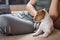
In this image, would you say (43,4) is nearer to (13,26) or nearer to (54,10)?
(54,10)

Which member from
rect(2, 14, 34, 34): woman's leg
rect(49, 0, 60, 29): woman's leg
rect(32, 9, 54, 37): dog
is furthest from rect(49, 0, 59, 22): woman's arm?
rect(2, 14, 34, 34): woman's leg

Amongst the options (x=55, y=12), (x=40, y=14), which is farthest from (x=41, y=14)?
(x=55, y=12)

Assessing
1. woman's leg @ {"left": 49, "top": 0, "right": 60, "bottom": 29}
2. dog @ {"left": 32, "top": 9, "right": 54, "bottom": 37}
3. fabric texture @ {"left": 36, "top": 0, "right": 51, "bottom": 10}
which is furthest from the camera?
fabric texture @ {"left": 36, "top": 0, "right": 51, "bottom": 10}

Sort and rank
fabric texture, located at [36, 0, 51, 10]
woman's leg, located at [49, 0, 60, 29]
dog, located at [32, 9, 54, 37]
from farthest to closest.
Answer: fabric texture, located at [36, 0, 51, 10]
woman's leg, located at [49, 0, 60, 29]
dog, located at [32, 9, 54, 37]

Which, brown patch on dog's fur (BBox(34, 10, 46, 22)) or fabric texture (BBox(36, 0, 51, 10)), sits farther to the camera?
fabric texture (BBox(36, 0, 51, 10))

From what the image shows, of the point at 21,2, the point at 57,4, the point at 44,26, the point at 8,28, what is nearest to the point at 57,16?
the point at 57,4

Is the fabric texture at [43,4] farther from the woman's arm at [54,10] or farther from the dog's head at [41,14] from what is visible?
the dog's head at [41,14]

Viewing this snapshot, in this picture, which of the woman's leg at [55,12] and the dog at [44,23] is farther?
the woman's leg at [55,12]

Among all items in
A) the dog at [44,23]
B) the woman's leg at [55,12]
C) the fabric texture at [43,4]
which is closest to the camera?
the dog at [44,23]

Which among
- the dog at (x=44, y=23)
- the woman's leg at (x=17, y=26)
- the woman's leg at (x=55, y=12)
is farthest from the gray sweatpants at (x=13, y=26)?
the woman's leg at (x=55, y=12)

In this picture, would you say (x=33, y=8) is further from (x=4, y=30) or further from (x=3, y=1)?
(x=3, y=1)

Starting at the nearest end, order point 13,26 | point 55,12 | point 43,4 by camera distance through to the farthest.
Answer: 1. point 13,26
2. point 55,12
3. point 43,4

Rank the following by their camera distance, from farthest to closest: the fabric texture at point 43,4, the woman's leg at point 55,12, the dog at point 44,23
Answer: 1. the fabric texture at point 43,4
2. the woman's leg at point 55,12
3. the dog at point 44,23

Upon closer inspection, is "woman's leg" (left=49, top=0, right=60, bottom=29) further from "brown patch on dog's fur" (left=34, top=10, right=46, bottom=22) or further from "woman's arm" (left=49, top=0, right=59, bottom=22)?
"brown patch on dog's fur" (left=34, top=10, right=46, bottom=22)
